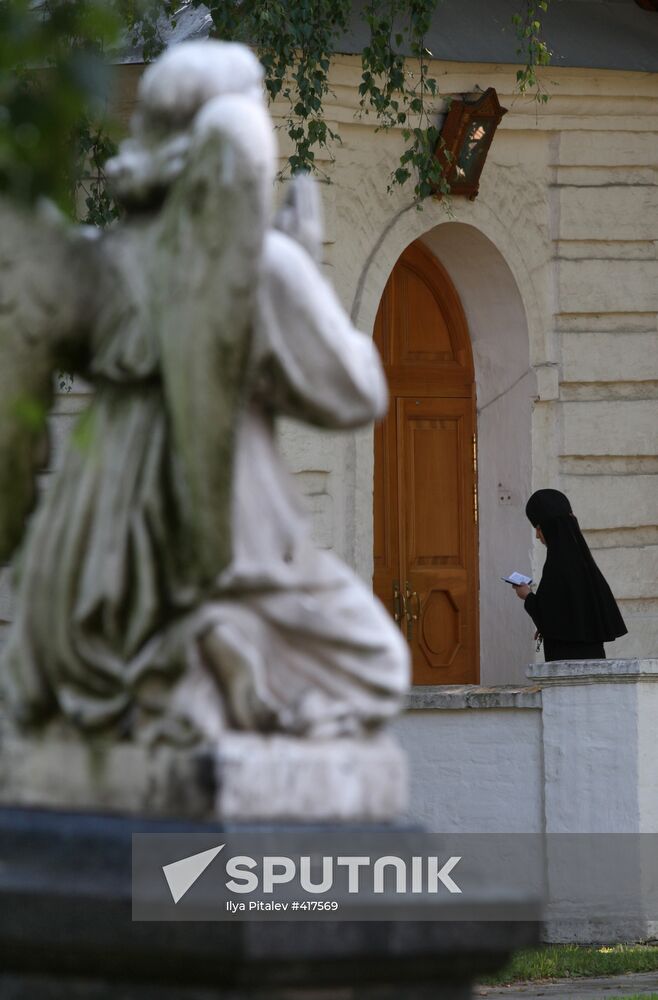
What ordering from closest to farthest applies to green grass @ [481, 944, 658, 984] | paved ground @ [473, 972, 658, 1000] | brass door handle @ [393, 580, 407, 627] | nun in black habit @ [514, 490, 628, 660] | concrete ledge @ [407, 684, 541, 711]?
paved ground @ [473, 972, 658, 1000]
green grass @ [481, 944, 658, 984]
concrete ledge @ [407, 684, 541, 711]
nun in black habit @ [514, 490, 628, 660]
brass door handle @ [393, 580, 407, 627]

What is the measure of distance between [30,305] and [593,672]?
5558mm

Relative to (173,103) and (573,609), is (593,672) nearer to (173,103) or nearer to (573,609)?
(573,609)

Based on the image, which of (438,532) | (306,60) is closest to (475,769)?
(438,532)

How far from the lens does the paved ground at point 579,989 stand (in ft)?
25.4

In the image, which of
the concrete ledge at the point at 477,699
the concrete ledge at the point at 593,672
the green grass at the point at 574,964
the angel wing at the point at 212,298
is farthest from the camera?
the concrete ledge at the point at 477,699

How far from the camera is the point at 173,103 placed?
3.92 m

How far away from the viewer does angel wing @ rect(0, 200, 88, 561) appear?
394 centimetres

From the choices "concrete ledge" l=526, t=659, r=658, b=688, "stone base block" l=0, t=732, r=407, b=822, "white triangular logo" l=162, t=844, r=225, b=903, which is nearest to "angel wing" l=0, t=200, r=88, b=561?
"stone base block" l=0, t=732, r=407, b=822

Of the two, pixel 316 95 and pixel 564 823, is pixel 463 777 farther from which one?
pixel 316 95

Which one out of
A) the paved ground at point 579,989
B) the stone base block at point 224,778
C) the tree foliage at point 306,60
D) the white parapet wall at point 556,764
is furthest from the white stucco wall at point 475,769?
the stone base block at point 224,778

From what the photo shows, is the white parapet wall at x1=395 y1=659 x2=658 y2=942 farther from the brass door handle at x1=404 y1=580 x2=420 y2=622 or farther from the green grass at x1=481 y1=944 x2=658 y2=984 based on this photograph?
the brass door handle at x1=404 y1=580 x2=420 y2=622

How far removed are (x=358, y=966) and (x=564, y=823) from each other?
572 cm

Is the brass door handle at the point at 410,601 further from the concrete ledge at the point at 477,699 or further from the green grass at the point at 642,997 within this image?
the green grass at the point at 642,997

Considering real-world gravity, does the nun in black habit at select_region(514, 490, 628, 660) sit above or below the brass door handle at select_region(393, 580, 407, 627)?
below
